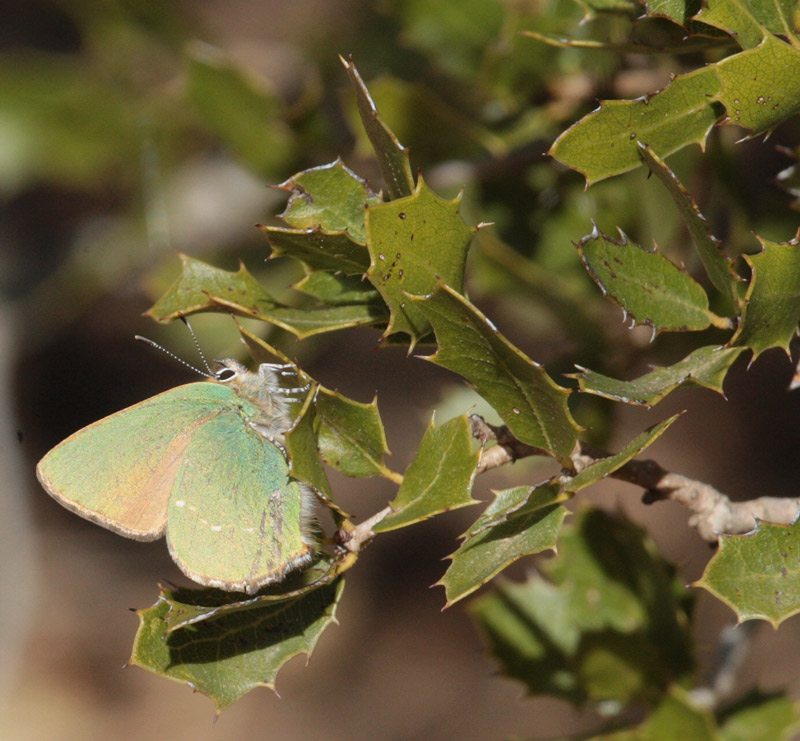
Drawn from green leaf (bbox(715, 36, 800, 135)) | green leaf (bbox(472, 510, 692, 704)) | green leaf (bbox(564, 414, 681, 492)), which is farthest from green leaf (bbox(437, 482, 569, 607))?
green leaf (bbox(472, 510, 692, 704))

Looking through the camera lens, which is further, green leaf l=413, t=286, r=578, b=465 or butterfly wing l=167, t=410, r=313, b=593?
butterfly wing l=167, t=410, r=313, b=593

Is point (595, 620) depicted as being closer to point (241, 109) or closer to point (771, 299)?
point (771, 299)

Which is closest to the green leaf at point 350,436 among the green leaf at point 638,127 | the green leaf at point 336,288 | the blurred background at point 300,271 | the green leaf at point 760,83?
the green leaf at point 336,288

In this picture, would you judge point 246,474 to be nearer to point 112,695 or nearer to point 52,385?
point 52,385

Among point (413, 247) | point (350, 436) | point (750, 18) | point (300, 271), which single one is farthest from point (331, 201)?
point (300, 271)

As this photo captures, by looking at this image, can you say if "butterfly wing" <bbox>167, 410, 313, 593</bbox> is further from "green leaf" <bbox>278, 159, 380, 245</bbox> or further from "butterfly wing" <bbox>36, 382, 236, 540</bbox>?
"green leaf" <bbox>278, 159, 380, 245</bbox>

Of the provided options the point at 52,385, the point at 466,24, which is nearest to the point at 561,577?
the point at 466,24
